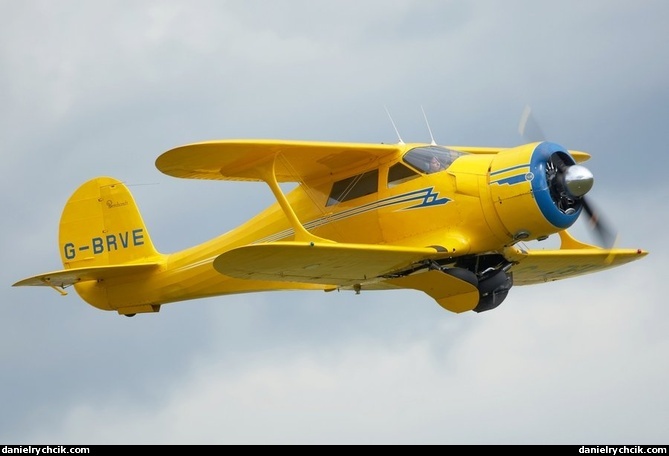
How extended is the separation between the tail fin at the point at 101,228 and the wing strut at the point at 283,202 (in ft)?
15.3

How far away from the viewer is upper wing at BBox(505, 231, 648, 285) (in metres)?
22.1

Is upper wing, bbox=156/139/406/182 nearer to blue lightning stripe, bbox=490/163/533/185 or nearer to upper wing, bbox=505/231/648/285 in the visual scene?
blue lightning stripe, bbox=490/163/533/185

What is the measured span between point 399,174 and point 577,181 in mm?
2878

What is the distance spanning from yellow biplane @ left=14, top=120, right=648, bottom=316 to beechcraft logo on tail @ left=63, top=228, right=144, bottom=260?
4.52 ft

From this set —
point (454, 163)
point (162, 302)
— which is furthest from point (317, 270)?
point (162, 302)

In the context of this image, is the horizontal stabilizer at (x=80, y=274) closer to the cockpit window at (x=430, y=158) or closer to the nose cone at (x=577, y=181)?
the cockpit window at (x=430, y=158)

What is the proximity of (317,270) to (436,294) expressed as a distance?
7.86 feet

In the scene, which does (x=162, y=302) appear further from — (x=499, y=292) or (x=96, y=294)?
(x=499, y=292)

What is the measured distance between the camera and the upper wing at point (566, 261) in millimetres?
22141

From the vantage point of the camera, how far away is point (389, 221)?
2011 cm

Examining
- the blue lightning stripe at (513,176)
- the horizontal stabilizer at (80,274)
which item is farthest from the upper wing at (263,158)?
the horizontal stabilizer at (80,274)

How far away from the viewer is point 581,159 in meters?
25.5

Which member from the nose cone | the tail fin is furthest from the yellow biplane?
the tail fin

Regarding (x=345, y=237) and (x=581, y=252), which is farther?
(x=581, y=252)
